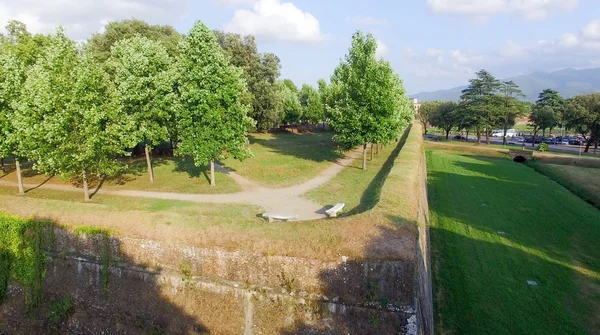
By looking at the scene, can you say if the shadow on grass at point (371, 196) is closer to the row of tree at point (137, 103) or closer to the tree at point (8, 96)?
the row of tree at point (137, 103)

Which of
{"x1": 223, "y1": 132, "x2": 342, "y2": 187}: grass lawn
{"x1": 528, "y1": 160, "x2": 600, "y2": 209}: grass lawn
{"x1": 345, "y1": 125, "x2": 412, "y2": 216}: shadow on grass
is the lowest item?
{"x1": 528, "y1": 160, "x2": 600, "y2": 209}: grass lawn

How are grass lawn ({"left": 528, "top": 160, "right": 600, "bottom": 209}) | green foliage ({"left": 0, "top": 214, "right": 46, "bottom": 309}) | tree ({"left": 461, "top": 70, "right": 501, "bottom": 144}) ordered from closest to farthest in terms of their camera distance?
green foliage ({"left": 0, "top": 214, "right": 46, "bottom": 309}) → grass lawn ({"left": 528, "top": 160, "right": 600, "bottom": 209}) → tree ({"left": 461, "top": 70, "right": 501, "bottom": 144})

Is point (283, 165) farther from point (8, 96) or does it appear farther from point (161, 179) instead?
point (8, 96)

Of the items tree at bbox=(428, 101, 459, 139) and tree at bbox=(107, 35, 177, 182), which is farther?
tree at bbox=(428, 101, 459, 139)

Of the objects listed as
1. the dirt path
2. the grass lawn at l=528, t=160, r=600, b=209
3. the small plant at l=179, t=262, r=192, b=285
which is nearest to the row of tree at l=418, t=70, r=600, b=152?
the grass lawn at l=528, t=160, r=600, b=209

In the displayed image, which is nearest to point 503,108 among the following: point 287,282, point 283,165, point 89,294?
point 283,165

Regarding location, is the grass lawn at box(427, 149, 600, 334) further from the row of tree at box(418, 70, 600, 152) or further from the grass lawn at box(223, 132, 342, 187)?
the row of tree at box(418, 70, 600, 152)
